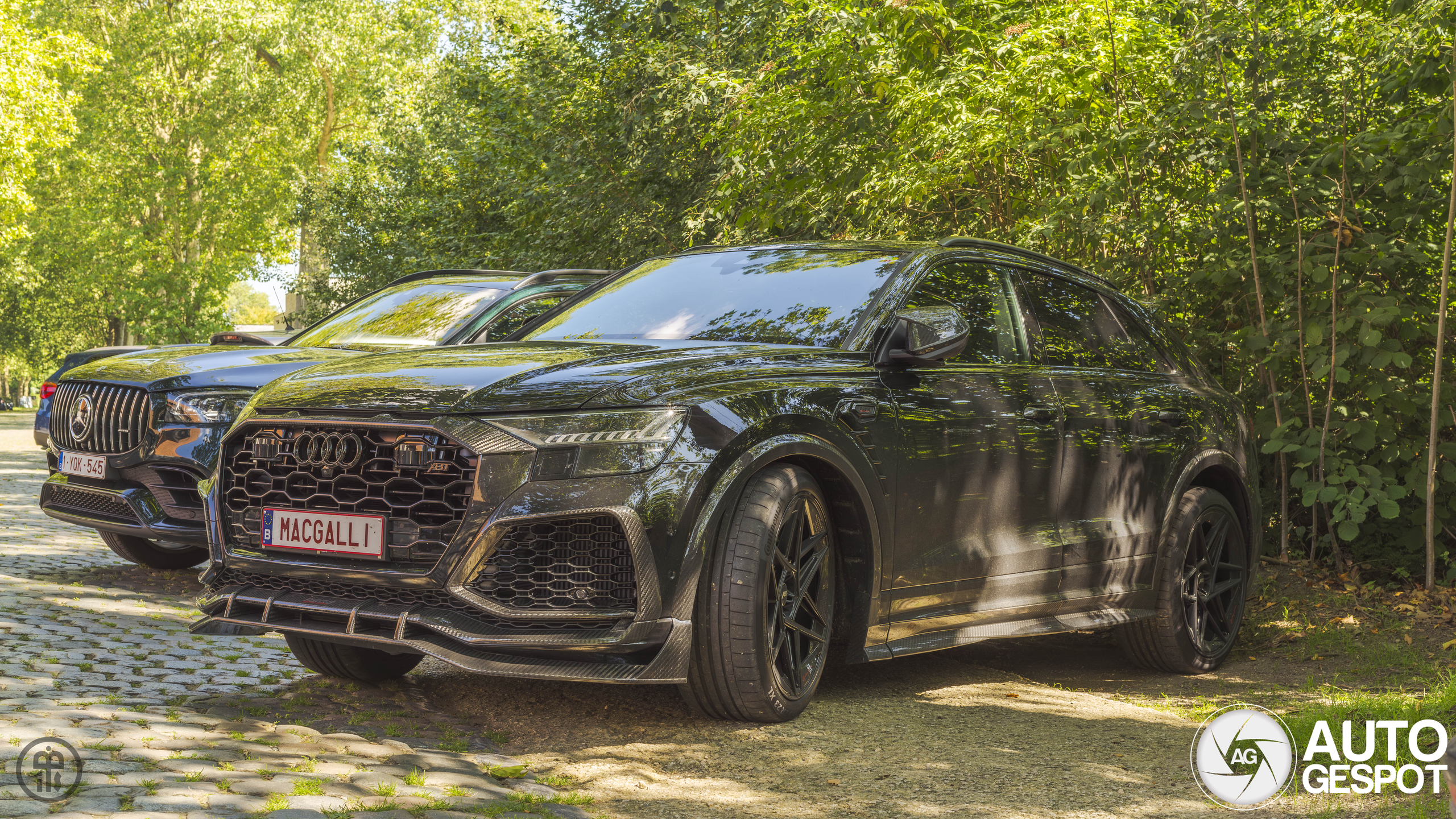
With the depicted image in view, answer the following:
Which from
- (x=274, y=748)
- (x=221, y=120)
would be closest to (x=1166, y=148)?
(x=274, y=748)

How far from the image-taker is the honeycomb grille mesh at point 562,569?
3801 millimetres

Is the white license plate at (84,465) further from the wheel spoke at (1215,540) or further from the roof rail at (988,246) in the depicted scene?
the wheel spoke at (1215,540)

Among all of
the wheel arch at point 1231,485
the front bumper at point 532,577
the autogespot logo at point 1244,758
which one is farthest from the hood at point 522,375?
the wheel arch at point 1231,485

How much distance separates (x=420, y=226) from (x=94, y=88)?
21.0m

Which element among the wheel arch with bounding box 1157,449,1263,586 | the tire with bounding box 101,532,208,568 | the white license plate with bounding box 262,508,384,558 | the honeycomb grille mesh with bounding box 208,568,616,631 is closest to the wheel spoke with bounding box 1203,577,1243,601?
the wheel arch with bounding box 1157,449,1263,586

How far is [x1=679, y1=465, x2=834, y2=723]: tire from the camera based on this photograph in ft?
13.0

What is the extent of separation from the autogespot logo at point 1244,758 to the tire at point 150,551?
5.64 m

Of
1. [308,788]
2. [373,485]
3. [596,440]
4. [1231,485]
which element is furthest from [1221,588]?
[308,788]

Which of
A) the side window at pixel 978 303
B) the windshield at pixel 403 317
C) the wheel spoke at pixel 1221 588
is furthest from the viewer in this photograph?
the windshield at pixel 403 317

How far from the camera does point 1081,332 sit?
5.81 meters

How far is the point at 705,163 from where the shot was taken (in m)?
15.0

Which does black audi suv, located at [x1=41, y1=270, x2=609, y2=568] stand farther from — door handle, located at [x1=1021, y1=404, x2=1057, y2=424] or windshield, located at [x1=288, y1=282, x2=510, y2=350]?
door handle, located at [x1=1021, y1=404, x2=1057, y2=424]

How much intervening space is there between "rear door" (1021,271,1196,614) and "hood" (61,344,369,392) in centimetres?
350

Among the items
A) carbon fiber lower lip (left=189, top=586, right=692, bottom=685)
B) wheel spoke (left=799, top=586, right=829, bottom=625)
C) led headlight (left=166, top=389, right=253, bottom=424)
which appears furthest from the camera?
led headlight (left=166, top=389, right=253, bottom=424)
